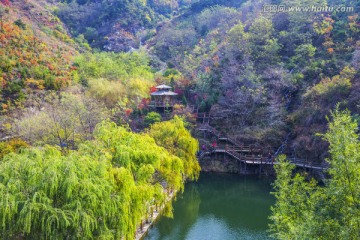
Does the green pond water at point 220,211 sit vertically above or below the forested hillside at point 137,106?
below

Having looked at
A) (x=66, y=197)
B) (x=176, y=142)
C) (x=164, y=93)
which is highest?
(x=164, y=93)

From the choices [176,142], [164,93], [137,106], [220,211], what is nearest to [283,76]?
[164,93]

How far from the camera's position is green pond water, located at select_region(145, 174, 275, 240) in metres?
16.0

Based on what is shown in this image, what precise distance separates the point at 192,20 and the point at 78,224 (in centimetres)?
4691

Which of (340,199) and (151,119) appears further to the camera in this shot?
(151,119)

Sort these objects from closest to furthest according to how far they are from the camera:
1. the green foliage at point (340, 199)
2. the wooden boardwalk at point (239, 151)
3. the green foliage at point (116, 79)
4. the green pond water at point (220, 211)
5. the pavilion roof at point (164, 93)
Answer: the green foliage at point (340, 199)
the green pond water at point (220, 211)
the wooden boardwalk at point (239, 151)
the pavilion roof at point (164, 93)
the green foliage at point (116, 79)

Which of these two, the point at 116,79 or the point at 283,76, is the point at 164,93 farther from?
the point at 283,76

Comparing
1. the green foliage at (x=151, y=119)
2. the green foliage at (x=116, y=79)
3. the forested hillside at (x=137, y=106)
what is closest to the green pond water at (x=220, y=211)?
the forested hillside at (x=137, y=106)

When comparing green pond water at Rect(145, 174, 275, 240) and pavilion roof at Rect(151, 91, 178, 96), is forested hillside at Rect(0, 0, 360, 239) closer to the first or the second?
pavilion roof at Rect(151, 91, 178, 96)

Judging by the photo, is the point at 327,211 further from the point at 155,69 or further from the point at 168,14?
the point at 168,14

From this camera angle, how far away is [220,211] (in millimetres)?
19344

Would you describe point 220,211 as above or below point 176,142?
below

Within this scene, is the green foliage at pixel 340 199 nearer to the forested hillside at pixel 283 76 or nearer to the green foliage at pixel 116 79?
the forested hillside at pixel 283 76

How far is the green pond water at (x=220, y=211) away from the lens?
16.0m
